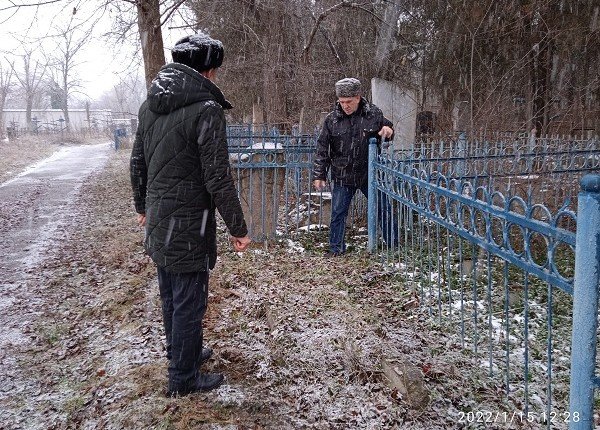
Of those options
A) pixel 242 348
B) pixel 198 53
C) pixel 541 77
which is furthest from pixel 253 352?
pixel 541 77

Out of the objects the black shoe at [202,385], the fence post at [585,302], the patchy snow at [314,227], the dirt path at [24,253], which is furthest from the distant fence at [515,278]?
the dirt path at [24,253]

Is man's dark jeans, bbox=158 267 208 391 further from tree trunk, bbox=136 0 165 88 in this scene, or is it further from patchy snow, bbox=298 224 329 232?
tree trunk, bbox=136 0 165 88

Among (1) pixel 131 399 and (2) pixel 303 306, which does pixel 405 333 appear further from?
(1) pixel 131 399

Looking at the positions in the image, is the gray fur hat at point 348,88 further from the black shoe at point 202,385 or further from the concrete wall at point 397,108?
the concrete wall at point 397,108

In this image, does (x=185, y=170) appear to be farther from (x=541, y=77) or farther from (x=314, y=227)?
(x=541, y=77)

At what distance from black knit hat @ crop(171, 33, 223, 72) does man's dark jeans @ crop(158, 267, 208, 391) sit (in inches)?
45.1

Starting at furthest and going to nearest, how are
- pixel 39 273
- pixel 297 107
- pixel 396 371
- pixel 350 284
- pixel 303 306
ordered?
pixel 297 107 < pixel 39 273 < pixel 350 284 < pixel 303 306 < pixel 396 371

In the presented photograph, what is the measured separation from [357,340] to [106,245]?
468cm

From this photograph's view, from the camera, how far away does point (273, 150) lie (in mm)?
6090

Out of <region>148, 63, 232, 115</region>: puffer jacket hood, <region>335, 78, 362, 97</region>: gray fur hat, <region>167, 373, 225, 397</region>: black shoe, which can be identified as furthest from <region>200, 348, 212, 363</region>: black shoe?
<region>335, 78, 362, 97</region>: gray fur hat

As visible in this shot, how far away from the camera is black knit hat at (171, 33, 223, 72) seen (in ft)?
8.78

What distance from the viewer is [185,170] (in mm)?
2646

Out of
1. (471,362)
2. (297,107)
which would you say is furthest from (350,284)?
(297,107)

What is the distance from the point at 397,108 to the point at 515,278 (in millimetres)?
4335
